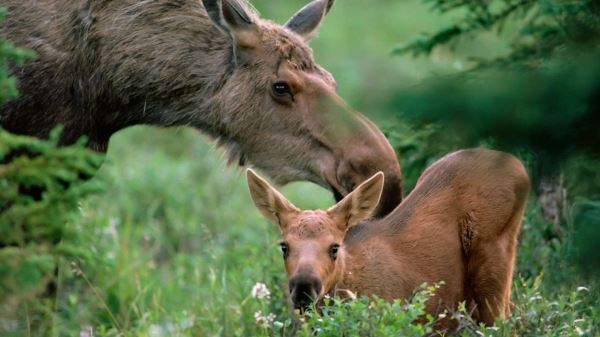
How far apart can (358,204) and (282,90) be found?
979 millimetres

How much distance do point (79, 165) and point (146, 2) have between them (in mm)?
2701

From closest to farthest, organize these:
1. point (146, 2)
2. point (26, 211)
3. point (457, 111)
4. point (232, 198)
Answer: point (457, 111), point (26, 211), point (146, 2), point (232, 198)

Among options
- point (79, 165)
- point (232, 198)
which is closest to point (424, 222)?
point (79, 165)

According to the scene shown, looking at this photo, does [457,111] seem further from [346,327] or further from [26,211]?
[346,327]

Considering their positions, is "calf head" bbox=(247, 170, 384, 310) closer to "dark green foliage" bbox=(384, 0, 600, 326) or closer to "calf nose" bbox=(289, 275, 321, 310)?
"calf nose" bbox=(289, 275, 321, 310)

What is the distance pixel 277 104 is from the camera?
6.41 m

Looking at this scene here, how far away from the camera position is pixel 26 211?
3.87 metres

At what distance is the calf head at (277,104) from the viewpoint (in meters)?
6.23

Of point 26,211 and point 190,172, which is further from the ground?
point 26,211

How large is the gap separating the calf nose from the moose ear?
2085 millimetres

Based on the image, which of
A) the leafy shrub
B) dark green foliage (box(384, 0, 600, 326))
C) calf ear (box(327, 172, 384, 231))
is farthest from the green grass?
dark green foliage (box(384, 0, 600, 326))

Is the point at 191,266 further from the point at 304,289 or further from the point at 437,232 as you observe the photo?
the point at 304,289

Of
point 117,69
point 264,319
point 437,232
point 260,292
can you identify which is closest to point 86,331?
point 260,292

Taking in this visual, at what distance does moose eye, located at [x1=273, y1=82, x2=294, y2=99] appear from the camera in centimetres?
637
